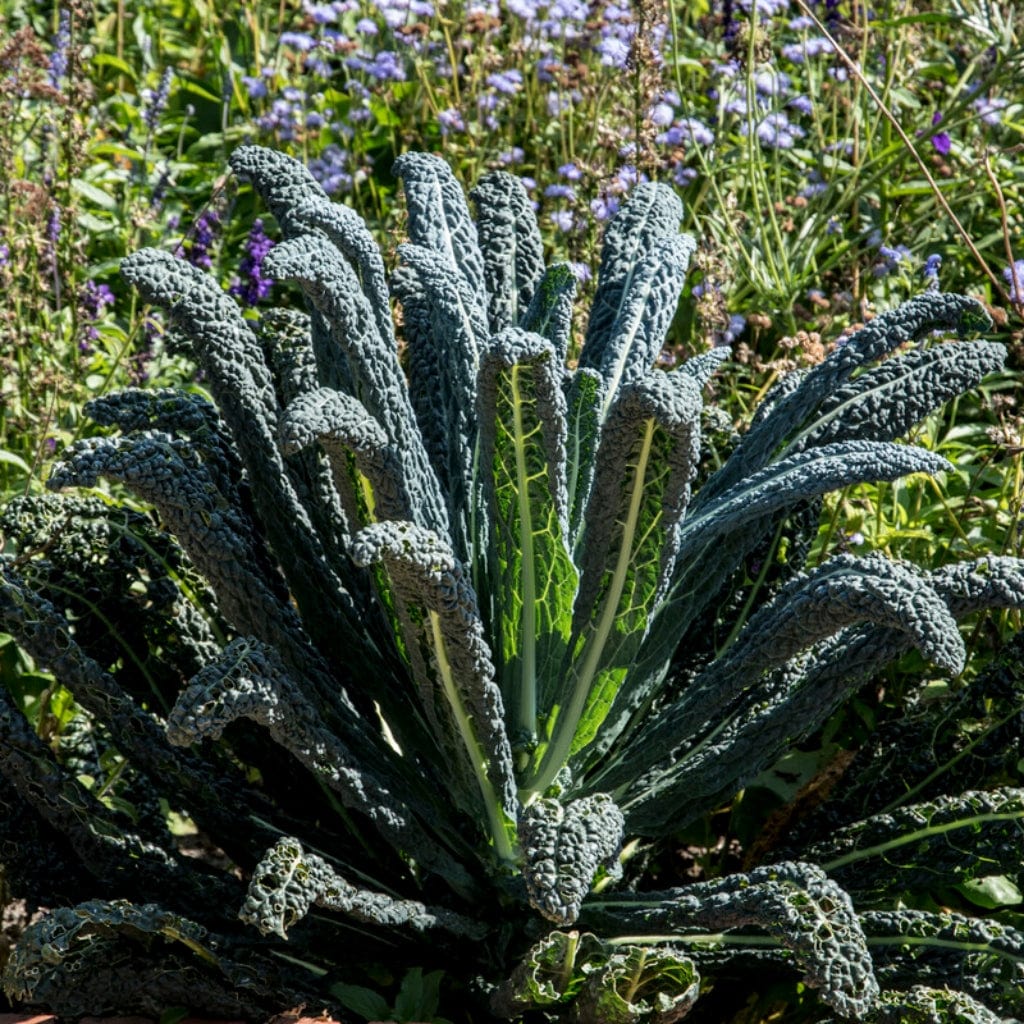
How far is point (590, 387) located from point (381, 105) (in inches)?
118

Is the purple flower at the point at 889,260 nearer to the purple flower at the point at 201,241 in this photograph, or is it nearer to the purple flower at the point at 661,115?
the purple flower at the point at 661,115

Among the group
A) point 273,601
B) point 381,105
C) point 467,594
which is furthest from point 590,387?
point 381,105

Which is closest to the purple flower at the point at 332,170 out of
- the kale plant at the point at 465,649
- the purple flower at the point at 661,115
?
the purple flower at the point at 661,115

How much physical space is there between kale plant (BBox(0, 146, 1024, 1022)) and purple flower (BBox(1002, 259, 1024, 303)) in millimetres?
570

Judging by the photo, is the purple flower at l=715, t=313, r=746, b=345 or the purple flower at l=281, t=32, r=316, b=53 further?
the purple flower at l=281, t=32, r=316, b=53

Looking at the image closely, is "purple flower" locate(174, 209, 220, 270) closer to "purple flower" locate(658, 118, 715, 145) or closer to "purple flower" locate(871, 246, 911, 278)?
"purple flower" locate(658, 118, 715, 145)

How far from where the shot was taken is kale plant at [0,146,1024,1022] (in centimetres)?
173

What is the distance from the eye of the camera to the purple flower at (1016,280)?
2.65m

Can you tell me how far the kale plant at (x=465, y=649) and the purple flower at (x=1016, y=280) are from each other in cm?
57

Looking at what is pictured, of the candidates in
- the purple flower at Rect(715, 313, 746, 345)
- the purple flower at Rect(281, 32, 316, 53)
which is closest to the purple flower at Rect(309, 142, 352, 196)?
the purple flower at Rect(281, 32, 316, 53)

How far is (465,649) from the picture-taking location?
177cm

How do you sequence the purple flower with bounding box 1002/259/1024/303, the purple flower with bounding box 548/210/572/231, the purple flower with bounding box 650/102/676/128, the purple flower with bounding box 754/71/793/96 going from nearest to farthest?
the purple flower with bounding box 1002/259/1024/303
the purple flower with bounding box 548/210/572/231
the purple flower with bounding box 650/102/676/128
the purple flower with bounding box 754/71/793/96

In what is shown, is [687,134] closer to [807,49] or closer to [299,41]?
[807,49]

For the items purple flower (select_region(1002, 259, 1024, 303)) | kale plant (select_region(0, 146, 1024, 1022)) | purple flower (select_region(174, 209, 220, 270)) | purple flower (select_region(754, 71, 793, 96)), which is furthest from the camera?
purple flower (select_region(754, 71, 793, 96))
